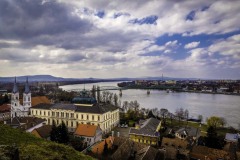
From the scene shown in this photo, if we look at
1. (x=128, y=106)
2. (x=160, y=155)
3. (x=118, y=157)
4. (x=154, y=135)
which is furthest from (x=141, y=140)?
(x=128, y=106)

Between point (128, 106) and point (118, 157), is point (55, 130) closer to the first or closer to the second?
point (118, 157)

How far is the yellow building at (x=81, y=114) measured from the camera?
3250 centimetres

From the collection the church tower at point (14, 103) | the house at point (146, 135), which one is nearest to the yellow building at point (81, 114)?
the church tower at point (14, 103)

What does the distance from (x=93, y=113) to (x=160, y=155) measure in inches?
591

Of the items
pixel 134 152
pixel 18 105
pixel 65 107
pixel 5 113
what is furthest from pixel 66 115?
pixel 134 152

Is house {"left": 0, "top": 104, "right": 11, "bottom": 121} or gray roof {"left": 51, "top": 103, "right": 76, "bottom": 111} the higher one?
gray roof {"left": 51, "top": 103, "right": 76, "bottom": 111}

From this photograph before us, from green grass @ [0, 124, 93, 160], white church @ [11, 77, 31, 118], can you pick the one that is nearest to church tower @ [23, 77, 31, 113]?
white church @ [11, 77, 31, 118]

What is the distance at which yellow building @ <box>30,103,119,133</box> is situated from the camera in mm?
32500

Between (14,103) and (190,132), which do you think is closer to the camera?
(190,132)

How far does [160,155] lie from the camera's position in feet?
63.9

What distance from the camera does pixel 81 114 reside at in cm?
3341

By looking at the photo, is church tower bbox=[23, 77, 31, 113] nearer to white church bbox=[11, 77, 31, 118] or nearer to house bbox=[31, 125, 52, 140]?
white church bbox=[11, 77, 31, 118]

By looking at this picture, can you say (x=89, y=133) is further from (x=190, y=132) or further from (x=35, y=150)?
(x=35, y=150)

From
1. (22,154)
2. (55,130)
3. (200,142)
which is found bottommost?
(200,142)
